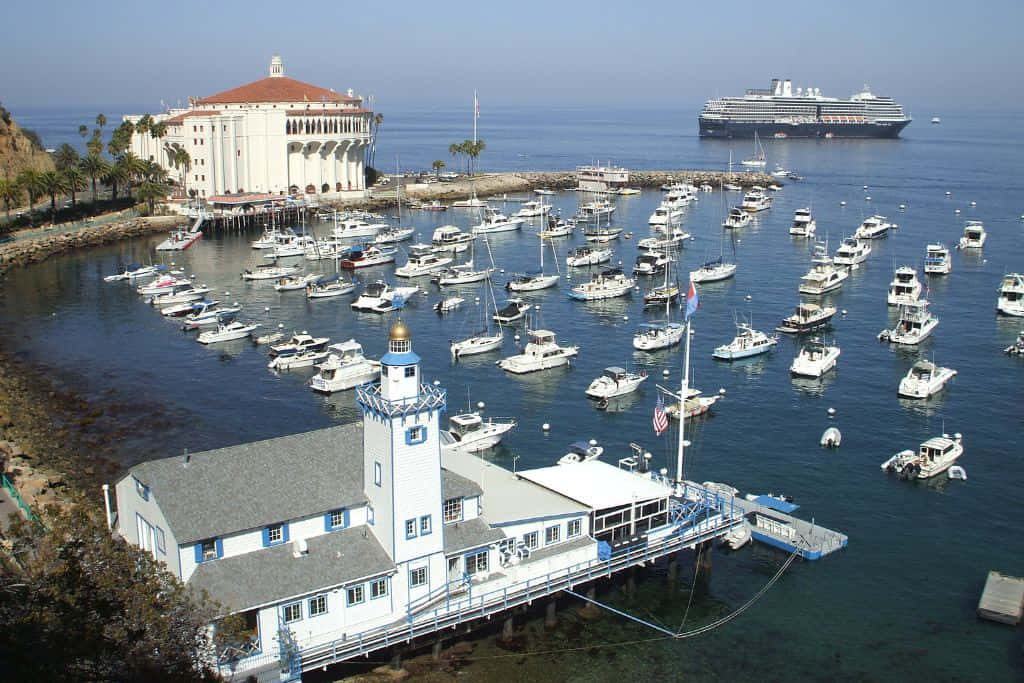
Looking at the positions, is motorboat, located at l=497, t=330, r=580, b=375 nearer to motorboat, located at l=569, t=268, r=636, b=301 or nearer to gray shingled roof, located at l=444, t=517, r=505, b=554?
motorboat, located at l=569, t=268, r=636, b=301

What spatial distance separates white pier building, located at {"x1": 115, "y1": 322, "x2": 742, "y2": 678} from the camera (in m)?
30.4

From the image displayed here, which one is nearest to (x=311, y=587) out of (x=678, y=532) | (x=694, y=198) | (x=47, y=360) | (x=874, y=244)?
(x=678, y=532)

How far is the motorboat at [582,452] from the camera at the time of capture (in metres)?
49.7

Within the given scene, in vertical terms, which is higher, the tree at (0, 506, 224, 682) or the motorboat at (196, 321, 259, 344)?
the tree at (0, 506, 224, 682)

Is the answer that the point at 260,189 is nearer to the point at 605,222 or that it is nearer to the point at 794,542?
the point at 605,222

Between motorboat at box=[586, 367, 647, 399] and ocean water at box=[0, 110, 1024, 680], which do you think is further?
motorboat at box=[586, 367, 647, 399]

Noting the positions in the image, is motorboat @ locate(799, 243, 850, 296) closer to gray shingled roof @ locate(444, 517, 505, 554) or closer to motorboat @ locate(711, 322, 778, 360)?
motorboat @ locate(711, 322, 778, 360)

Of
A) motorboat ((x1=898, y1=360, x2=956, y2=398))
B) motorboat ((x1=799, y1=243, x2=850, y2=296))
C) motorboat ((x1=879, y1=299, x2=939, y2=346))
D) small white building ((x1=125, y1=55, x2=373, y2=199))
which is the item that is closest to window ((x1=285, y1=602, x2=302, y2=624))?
motorboat ((x1=898, y1=360, x2=956, y2=398))

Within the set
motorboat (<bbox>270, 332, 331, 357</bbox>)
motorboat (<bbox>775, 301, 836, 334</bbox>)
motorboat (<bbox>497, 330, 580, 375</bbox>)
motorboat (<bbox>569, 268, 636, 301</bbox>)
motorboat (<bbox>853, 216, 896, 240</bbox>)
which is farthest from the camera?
motorboat (<bbox>853, 216, 896, 240</bbox>)

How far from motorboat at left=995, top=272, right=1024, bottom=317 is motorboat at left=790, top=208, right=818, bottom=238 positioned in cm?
3998

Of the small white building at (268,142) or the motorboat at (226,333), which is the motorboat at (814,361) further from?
the small white building at (268,142)

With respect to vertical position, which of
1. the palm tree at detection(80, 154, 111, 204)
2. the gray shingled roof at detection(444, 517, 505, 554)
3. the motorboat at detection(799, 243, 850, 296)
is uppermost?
the palm tree at detection(80, 154, 111, 204)

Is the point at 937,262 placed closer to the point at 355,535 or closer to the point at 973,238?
the point at 973,238

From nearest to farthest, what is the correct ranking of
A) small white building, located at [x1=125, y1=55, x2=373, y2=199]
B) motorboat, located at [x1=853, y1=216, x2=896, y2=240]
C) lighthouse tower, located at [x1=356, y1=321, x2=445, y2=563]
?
lighthouse tower, located at [x1=356, y1=321, x2=445, y2=563] → motorboat, located at [x1=853, y1=216, x2=896, y2=240] → small white building, located at [x1=125, y1=55, x2=373, y2=199]
